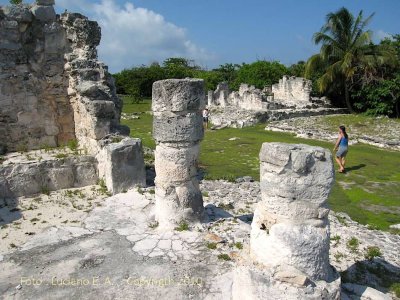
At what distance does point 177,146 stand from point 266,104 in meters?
17.1

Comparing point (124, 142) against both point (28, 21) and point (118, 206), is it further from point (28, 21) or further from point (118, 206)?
point (28, 21)

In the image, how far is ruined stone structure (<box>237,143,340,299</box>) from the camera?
3857 millimetres

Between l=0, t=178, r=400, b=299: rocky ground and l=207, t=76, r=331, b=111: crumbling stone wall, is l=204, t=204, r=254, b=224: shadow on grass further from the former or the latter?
l=207, t=76, r=331, b=111: crumbling stone wall

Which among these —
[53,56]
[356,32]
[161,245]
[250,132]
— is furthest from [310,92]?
[161,245]

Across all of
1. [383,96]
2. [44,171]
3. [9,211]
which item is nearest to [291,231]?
[9,211]

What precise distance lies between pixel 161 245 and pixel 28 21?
629 centimetres

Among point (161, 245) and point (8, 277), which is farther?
point (161, 245)

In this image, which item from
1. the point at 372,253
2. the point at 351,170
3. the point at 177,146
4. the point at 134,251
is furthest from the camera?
the point at 351,170

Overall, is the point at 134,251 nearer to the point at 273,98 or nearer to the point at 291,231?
the point at 291,231

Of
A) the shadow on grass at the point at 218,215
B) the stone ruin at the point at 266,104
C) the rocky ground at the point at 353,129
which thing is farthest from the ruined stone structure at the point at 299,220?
Result: the stone ruin at the point at 266,104

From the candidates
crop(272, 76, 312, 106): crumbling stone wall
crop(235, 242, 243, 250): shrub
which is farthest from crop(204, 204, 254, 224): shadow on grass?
crop(272, 76, 312, 106): crumbling stone wall

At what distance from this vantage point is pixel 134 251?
5504 millimetres

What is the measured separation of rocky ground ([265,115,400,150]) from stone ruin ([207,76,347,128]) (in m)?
1.36

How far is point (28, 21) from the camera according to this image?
862cm
